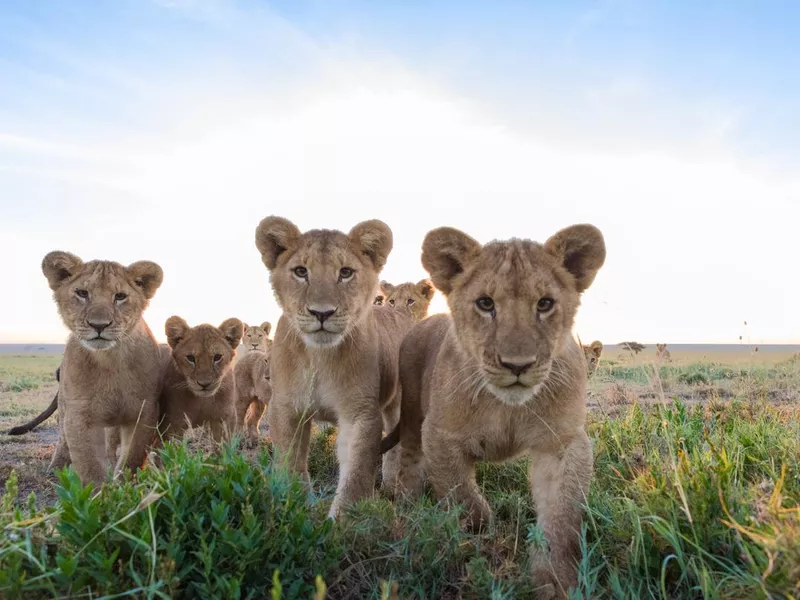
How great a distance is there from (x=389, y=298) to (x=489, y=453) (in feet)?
18.5

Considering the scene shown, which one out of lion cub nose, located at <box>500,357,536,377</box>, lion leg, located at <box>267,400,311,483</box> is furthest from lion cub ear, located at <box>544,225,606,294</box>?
lion leg, located at <box>267,400,311,483</box>

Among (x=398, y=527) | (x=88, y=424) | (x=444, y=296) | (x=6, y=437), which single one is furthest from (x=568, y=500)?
(x=6, y=437)

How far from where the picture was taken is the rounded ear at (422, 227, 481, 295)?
4512mm

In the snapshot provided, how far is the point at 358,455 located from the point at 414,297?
4.54 m

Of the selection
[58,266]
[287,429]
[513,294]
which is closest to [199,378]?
[58,266]

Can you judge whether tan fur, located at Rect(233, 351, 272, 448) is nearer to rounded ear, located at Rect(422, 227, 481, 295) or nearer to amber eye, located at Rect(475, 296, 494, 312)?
rounded ear, located at Rect(422, 227, 481, 295)

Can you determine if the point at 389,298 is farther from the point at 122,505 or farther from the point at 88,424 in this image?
the point at 122,505

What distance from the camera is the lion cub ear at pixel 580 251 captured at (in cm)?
441

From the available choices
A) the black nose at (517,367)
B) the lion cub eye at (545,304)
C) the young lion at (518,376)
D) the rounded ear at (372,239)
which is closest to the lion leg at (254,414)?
the rounded ear at (372,239)

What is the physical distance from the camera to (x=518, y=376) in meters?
3.81

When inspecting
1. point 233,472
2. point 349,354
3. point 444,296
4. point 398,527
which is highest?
point 444,296

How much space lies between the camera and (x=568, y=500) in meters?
4.04

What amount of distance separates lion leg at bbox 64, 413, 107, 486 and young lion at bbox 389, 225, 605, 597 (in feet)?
11.2

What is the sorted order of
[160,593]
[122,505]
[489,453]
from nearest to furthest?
[160,593] < [122,505] < [489,453]
